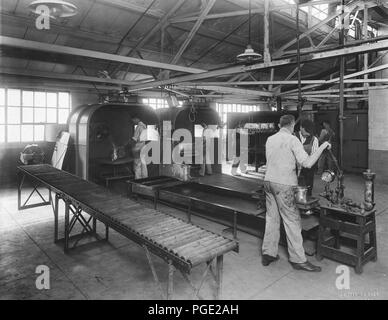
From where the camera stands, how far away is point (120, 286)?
3443 mm

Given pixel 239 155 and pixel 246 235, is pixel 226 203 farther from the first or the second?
pixel 239 155

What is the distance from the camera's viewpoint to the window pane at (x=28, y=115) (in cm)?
936

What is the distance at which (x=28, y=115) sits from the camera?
9430mm

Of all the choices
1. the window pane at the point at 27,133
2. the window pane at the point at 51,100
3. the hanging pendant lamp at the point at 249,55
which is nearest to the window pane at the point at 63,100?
the window pane at the point at 51,100

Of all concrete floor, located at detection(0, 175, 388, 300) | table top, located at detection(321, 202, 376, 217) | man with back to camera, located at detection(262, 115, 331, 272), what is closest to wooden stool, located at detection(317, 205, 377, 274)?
table top, located at detection(321, 202, 376, 217)

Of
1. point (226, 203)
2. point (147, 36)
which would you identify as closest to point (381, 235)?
point (226, 203)

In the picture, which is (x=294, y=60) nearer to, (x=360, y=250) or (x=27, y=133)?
(x=360, y=250)

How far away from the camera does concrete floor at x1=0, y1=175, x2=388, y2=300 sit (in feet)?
10.8

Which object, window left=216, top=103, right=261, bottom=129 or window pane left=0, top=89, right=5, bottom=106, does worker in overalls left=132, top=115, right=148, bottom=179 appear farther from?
window left=216, top=103, right=261, bottom=129

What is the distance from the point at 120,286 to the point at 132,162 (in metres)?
5.81

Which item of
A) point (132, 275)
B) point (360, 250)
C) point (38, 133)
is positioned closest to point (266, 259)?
point (360, 250)

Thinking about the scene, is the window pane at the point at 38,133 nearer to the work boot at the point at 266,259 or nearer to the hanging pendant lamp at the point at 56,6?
the hanging pendant lamp at the point at 56,6

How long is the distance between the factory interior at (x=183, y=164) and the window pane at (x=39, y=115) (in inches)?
1.3

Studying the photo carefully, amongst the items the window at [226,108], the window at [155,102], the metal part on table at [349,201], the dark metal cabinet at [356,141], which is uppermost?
the window at [226,108]
